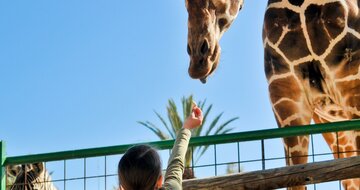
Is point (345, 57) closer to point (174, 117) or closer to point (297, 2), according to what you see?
point (297, 2)

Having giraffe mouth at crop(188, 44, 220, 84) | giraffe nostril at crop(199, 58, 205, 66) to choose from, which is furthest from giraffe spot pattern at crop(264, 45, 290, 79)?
giraffe nostril at crop(199, 58, 205, 66)

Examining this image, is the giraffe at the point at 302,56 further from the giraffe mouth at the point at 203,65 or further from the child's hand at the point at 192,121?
the child's hand at the point at 192,121

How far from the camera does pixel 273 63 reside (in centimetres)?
734

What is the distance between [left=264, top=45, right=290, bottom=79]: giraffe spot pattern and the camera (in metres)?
7.24

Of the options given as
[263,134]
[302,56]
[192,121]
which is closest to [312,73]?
[302,56]

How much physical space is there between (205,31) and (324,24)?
3.45 feet

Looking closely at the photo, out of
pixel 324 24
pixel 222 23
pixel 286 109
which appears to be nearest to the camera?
pixel 286 109

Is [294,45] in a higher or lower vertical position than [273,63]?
higher

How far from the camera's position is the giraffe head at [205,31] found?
6.88m

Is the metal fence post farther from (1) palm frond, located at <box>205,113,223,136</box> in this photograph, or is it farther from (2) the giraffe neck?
(1) palm frond, located at <box>205,113,223,136</box>

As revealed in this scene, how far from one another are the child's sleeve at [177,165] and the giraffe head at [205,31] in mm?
3096

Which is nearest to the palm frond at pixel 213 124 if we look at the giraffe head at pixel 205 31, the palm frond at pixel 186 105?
the palm frond at pixel 186 105

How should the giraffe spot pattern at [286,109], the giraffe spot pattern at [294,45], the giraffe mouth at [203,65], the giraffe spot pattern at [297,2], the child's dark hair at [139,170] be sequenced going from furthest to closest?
the giraffe spot pattern at [297,2] → the giraffe spot pattern at [294,45] → the giraffe spot pattern at [286,109] → the giraffe mouth at [203,65] → the child's dark hair at [139,170]

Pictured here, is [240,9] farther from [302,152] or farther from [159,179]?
[159,179]
